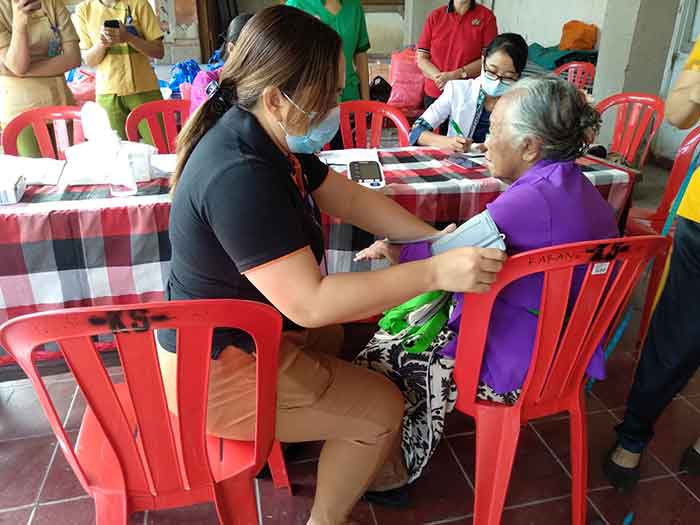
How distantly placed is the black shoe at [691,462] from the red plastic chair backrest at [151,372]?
130 cm

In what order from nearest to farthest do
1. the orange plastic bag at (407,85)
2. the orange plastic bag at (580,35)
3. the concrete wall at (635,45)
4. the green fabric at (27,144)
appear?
1. the green fabric at (27,144)
2. the concrete wall at (635,45)
3. the orange plastic bag at (580,35)
4. the orange plastic bag at (407,85)

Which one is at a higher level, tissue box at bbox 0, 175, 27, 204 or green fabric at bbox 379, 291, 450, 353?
tissue box at bbox 0, 175, 27, 204

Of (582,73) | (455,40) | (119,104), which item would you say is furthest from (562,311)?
(582,73)

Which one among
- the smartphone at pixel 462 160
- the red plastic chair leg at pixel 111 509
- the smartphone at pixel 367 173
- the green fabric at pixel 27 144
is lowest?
the red plastic chair leg at pixel 111 509

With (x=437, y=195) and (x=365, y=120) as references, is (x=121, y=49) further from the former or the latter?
(x=437, y=195)

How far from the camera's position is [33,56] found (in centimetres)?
252

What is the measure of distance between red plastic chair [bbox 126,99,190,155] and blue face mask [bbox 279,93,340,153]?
136 centimetres

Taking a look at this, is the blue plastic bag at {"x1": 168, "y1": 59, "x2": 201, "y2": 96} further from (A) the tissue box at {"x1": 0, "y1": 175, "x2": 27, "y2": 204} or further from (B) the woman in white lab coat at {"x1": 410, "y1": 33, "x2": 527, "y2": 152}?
(A) the tissue box at {"x1": 0, "y1": 175, "x2": 27, "y2": 204}

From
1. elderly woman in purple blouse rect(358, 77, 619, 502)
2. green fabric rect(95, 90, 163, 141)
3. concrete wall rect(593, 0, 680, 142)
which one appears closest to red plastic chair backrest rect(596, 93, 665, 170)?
concrete wall rect(593, 0, 680, 142)

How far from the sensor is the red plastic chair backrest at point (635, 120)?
2.65 metres

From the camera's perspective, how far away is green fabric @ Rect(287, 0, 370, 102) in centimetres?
271

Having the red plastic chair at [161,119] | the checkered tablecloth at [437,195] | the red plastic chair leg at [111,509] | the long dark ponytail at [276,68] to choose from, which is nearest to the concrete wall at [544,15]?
the checkered tablecloth at [437,195]

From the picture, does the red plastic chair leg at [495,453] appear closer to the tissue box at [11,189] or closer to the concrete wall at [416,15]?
the tissue box at [11,189]

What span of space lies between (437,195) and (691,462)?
108cm
